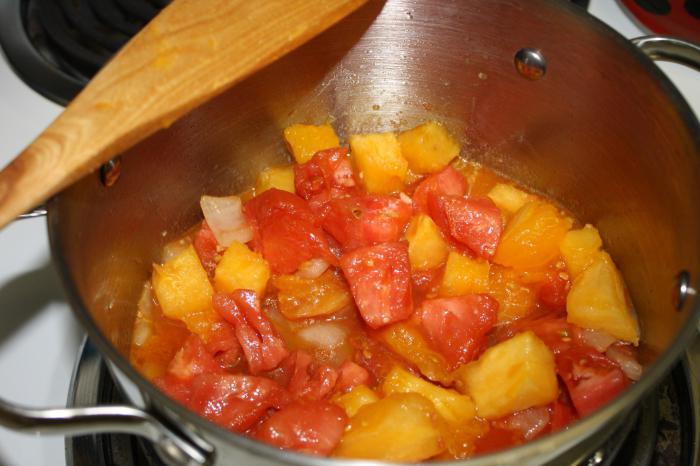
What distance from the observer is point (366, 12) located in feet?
5.86

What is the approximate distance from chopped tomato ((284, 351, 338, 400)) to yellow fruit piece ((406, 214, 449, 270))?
0.36 metres

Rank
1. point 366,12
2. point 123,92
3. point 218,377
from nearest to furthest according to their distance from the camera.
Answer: point 123,92
point 218,377
point 366,12

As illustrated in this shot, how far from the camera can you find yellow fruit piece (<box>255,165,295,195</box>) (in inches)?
74.5

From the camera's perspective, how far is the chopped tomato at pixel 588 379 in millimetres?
1447

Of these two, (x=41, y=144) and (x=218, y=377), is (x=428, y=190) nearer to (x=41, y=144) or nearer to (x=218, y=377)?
(x=218, y=377)

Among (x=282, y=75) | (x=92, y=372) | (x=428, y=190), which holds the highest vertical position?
(x=282, y=75)

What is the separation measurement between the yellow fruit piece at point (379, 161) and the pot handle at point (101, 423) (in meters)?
0.95

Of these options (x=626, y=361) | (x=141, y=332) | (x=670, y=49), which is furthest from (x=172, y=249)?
(x=670, y=49)

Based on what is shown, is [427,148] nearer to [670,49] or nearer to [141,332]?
[670,49]

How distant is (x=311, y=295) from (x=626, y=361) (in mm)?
683

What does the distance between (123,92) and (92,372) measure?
22.2 inches

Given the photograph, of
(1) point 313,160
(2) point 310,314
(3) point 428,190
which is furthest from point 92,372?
(3) point 428,190

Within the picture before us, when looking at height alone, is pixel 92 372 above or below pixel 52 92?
below

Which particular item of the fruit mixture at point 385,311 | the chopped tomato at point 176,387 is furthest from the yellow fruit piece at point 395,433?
the chopped tomato at point 176,387
